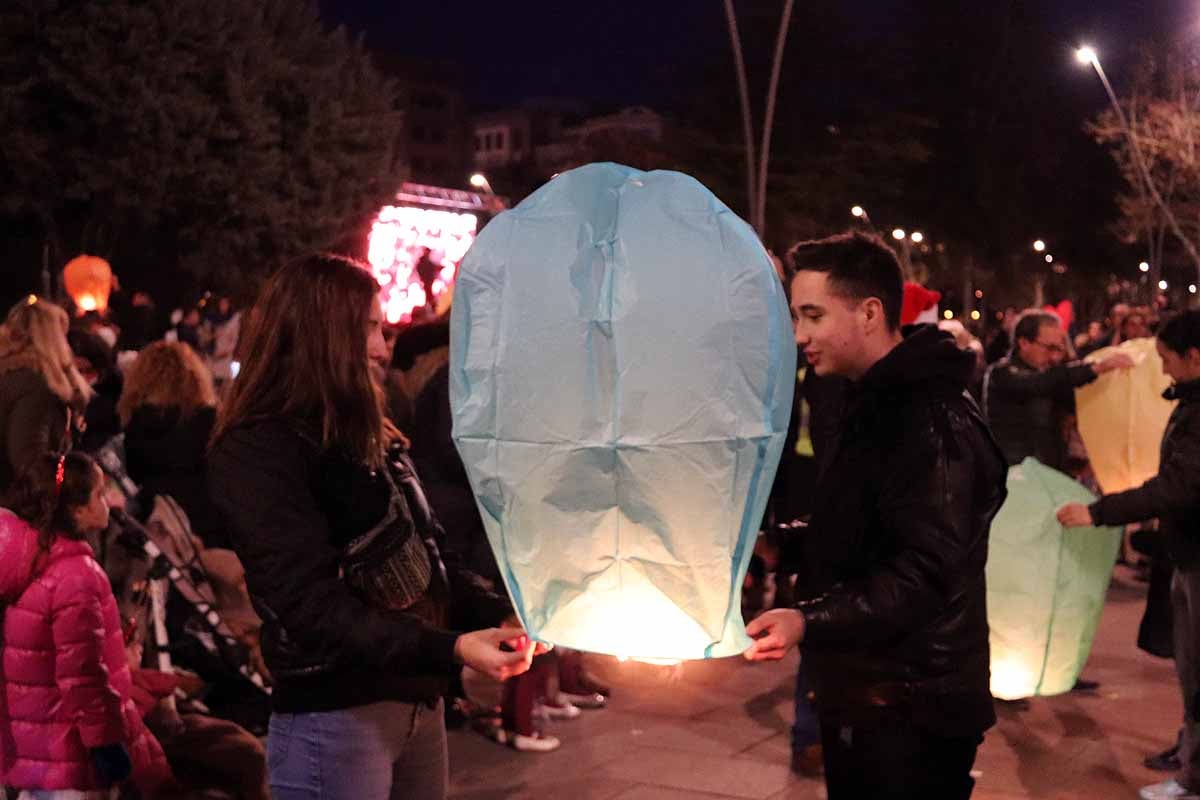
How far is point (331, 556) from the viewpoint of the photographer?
2711mm

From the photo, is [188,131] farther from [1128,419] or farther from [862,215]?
[1128,419]

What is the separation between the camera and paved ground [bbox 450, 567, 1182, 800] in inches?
233

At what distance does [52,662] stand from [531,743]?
8.31 feet

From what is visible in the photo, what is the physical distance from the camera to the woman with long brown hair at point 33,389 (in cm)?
623

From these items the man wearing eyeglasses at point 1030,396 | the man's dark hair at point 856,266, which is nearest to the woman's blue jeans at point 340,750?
the man's dark hair at point 856,266

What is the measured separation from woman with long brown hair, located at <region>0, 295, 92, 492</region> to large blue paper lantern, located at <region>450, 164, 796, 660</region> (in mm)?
4482

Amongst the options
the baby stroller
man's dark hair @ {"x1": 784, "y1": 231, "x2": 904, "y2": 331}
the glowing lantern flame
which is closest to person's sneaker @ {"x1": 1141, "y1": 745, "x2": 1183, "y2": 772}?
man's dark hair @ {"x1": 784, "y1": 231, "x2": 904, "y2": 331}

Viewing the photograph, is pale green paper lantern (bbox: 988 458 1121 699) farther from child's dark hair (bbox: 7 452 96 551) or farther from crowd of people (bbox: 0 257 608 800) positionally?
child's dark hair (bbox: 7 452 96 551)

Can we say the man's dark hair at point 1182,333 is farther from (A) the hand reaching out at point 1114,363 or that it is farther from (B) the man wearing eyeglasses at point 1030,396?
(B) the man wearing eyeglasses at point 1030,396

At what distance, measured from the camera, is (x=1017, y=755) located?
644 centimetres

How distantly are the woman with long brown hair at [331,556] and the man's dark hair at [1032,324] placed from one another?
5.78 meters

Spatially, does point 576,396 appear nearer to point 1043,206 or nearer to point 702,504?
point 702,504

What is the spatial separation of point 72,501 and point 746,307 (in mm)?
3175

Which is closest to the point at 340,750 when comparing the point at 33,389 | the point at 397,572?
the point at 397,572
